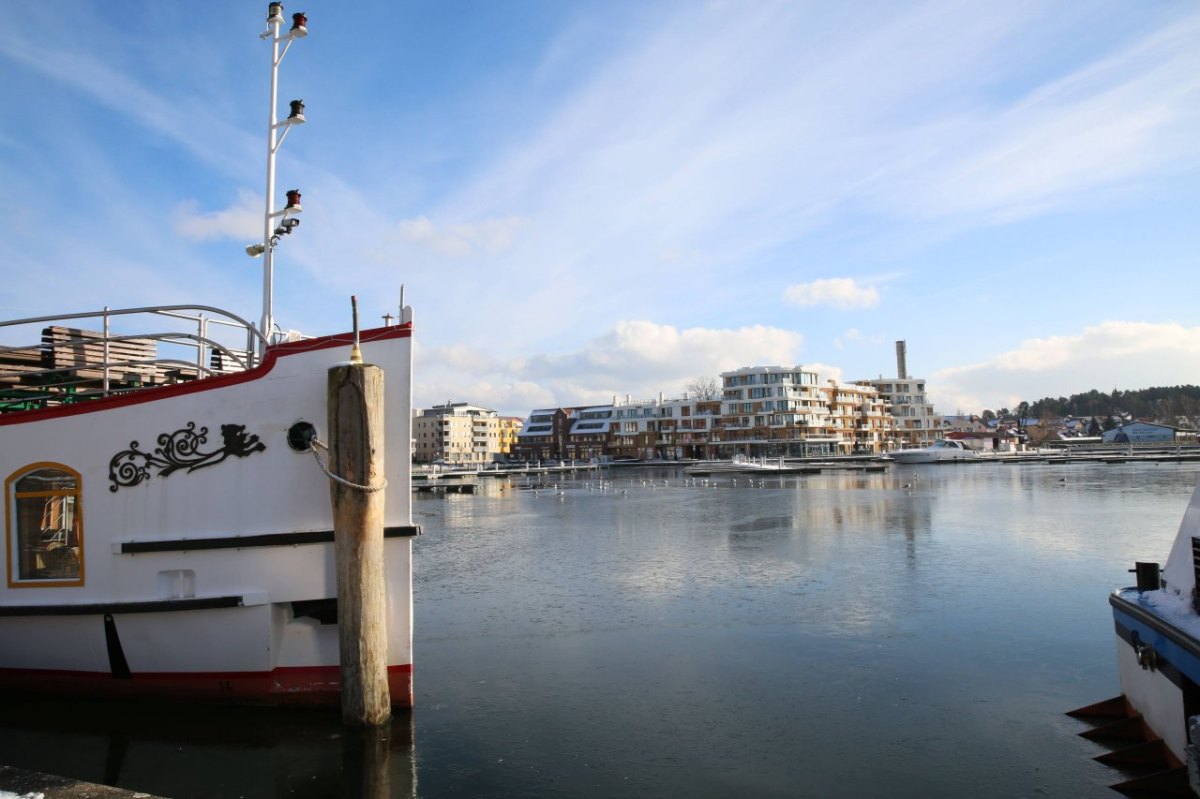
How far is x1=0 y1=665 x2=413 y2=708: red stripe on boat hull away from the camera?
23.3 ft

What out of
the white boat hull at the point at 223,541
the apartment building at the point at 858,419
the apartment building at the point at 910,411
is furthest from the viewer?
the apartment building at the point at 910,411

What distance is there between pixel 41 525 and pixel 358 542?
4010mm

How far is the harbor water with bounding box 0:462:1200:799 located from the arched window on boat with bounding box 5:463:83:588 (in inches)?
60.0

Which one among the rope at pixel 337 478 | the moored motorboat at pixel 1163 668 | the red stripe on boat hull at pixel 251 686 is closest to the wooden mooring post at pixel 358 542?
the rope at pixel 337 478

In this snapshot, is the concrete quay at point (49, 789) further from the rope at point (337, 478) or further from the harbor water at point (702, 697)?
the rope at point (337, 478)

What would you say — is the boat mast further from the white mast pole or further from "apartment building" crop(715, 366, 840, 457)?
"apartment building" crop(715, 366, 840, 457)

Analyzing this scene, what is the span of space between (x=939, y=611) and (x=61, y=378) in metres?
14.3

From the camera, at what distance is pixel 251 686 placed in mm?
7137

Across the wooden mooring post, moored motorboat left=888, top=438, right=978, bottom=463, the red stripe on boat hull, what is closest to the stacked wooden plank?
the red stripe on boat hull

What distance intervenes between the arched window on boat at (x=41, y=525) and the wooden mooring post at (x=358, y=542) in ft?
10.7

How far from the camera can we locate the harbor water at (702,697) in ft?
20.1

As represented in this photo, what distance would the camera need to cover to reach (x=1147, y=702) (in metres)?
→ 6.11

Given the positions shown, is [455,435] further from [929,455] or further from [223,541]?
[223,541]

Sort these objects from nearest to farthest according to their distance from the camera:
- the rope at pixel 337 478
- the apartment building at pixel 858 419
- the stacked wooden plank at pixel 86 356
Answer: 1. the rope at pixel 337 478
2. the stacked wooden plank at pixel 86 356
3. the apartment building at pixel 858 419
